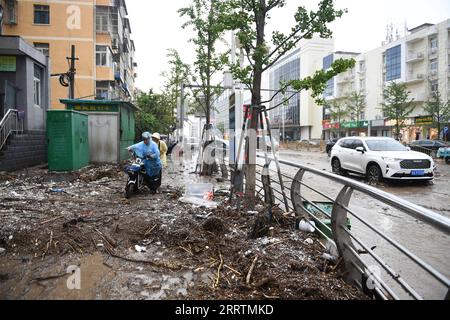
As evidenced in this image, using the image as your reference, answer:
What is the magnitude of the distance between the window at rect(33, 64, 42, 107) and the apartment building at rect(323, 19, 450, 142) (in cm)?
3601

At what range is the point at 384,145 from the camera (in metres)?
13.4

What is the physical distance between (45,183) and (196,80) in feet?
25.9

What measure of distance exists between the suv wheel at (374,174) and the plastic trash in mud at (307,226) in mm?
8243

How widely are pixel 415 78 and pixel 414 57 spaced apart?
294 cm

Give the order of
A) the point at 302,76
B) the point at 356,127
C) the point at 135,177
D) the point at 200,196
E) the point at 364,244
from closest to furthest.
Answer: the point at 364,244 < the point at 200,196 < the point at 135,177 < the point at 356,127 < the point at 302,76

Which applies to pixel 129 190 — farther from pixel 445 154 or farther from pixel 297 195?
pixel 445 154

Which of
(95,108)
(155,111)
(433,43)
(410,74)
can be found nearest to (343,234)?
(95,108)

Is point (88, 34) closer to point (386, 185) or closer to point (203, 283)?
point (386, 185)

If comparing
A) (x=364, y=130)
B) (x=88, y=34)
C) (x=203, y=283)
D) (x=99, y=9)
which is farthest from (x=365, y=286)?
(x=364, y=130)

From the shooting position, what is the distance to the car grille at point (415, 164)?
11875 millimetres

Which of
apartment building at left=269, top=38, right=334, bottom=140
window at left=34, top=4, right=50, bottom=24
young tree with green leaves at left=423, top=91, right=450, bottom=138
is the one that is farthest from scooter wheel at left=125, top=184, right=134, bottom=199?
apartment building at left=269, top=38, right=334, bottom=140

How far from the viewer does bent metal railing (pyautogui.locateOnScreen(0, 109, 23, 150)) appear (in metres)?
11.9

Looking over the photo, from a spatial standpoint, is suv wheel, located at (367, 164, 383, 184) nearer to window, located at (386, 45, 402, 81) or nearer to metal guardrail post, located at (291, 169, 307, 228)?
metal guardrail post, located at (291, 169, 307, 228)
